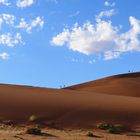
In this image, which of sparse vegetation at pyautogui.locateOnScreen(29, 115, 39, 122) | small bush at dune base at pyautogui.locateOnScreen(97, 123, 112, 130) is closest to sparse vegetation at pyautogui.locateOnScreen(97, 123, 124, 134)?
small bush at dune base at pyautogui.locateOnScreen(97, 123, 112, 130)

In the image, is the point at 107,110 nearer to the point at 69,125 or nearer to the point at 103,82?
the point at 69,125

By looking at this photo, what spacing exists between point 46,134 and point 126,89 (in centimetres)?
2541

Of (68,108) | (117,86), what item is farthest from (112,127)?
(117,86)

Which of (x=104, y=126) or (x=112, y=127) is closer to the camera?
(x=112, y=127)

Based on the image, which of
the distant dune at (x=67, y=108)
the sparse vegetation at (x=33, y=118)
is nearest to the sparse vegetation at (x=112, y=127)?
the distant dune at (x=67, y=108)

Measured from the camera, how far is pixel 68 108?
25.9 metres

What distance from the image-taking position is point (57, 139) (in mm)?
18844

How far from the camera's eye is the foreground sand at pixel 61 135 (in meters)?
19.0

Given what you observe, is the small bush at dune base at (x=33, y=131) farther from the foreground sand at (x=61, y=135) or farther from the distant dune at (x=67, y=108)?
the distant dune at (x=67, y=108)

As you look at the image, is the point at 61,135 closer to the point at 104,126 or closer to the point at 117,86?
the point at 104,126

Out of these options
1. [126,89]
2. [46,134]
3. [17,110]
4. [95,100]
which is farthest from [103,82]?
[46,134]

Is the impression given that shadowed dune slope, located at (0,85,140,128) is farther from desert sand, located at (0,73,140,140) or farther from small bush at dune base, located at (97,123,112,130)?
small bush at dune base, located at (97,123,112,130)

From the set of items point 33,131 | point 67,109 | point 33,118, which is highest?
point 67,109

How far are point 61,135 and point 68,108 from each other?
5.82 m
